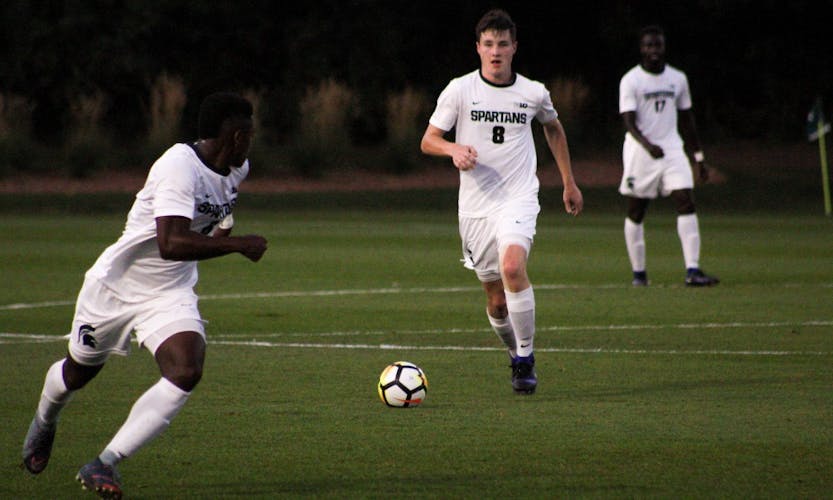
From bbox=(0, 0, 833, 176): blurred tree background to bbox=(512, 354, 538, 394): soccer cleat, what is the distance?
3227cm

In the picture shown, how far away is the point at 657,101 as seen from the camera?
17.4m

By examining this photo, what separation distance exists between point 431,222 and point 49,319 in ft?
52.2

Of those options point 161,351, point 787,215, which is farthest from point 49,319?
point 787,215

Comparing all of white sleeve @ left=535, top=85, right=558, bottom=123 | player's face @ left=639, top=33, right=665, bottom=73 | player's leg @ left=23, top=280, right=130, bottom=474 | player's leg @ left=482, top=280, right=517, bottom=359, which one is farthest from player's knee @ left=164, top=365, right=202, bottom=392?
player's face @ left=639, top=33, right=665, bottom=73

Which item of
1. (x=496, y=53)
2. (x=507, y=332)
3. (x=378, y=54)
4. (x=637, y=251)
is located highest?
(x=496, y=53)

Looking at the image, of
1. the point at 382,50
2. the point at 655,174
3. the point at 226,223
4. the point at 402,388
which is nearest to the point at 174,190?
the point at 226,223

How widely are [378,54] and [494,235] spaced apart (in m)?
37.5

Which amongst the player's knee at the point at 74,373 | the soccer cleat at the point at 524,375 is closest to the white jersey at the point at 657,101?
the soccer cleat at the point at 524,375

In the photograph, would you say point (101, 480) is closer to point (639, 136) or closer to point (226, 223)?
point (226, 223)

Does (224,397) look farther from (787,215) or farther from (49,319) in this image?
(787,215)

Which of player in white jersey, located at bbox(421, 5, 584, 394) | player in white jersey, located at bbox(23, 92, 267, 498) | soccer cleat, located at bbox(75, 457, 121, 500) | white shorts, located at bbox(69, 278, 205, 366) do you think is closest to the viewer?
soccer cleat, located at bbox(75, 457, 121, 500)

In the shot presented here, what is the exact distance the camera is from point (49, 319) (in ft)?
46.6

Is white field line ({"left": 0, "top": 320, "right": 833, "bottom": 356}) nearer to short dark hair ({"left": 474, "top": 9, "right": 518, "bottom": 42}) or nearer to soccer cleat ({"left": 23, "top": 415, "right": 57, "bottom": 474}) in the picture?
short dark hair ({"left": 474, "top": 9, "right": 518, "bottom": 42})

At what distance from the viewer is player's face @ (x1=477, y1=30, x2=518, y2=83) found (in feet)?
33.9
